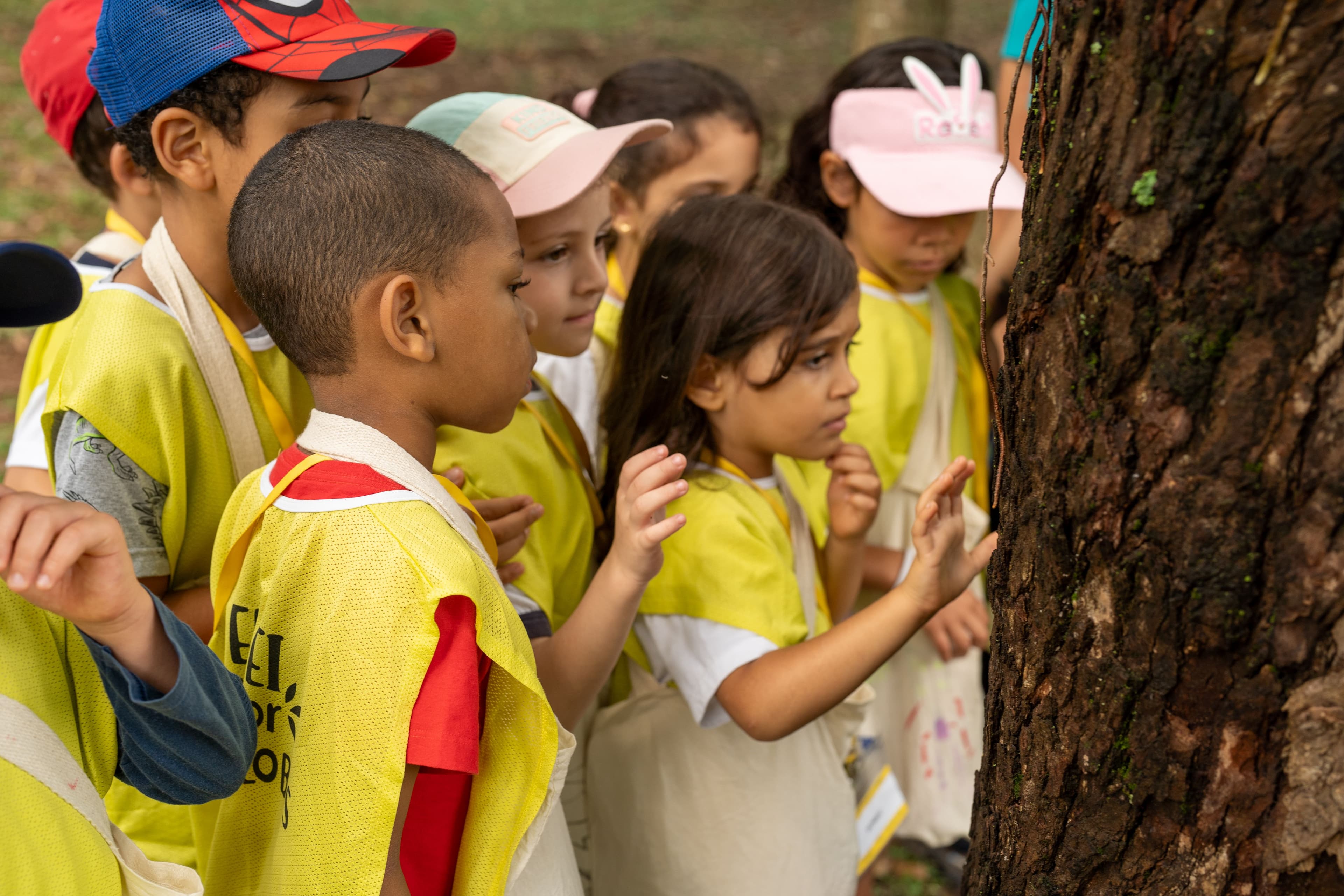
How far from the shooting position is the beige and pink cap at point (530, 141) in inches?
84.7

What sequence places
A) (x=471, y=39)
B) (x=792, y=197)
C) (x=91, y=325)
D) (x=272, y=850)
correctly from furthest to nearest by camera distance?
1. (x=471, y=39)
2. (x=792, y=197)
3. (x=91, y=325)
4. (x=272, y=850)

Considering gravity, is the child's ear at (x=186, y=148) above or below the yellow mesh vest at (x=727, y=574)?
above

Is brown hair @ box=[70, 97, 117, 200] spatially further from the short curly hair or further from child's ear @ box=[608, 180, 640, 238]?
child's ear @ box=[608, 180, 640, 238]

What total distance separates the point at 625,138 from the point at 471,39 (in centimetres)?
1028

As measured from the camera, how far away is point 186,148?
195cm

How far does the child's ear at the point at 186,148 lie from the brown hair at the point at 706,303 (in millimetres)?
847

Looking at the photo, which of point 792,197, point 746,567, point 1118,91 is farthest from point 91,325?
point 792,197

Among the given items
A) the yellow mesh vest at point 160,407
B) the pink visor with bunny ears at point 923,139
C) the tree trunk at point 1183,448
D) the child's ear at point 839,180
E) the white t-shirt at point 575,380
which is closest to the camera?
the tree trunk at point 1183,448

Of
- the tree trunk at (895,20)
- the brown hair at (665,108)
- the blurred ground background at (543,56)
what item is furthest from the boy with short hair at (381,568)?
the tree trunk at (895,20)

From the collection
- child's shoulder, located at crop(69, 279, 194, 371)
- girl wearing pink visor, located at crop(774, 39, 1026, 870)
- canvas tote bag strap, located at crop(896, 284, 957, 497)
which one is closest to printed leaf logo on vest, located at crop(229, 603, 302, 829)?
child's shoulder, located at crop(69, 279, 194, 371)

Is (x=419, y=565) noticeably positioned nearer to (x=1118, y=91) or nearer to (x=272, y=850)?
(x=272, y=850)

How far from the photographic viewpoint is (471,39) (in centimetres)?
1166

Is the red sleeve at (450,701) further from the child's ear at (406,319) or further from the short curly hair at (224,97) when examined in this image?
the short curly hair at (224,97)

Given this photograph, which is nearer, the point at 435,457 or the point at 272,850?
the point at 272,850
